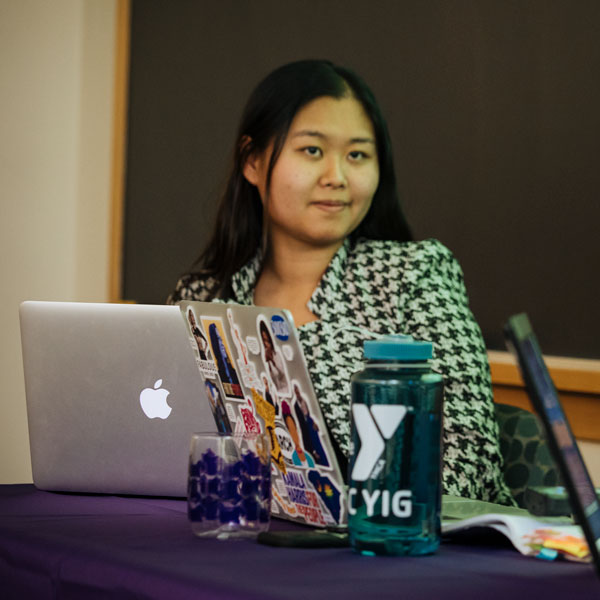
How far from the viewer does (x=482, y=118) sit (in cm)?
230

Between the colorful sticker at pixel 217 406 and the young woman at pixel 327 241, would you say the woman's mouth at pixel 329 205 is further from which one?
the colorful sticker at pixel 217 406

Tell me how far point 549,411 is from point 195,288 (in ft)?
4.70

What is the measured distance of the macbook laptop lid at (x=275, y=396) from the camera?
0.96m

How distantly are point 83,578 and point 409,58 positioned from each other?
6.19ft

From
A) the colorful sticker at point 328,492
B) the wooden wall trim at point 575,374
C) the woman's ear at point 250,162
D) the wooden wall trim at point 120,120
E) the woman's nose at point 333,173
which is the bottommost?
the colorful sticker at point 328,492

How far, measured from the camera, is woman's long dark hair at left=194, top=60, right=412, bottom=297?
6.63 ft

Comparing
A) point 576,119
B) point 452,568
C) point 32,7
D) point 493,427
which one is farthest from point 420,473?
point 32,7

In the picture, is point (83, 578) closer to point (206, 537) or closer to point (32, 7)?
point (206, 537)

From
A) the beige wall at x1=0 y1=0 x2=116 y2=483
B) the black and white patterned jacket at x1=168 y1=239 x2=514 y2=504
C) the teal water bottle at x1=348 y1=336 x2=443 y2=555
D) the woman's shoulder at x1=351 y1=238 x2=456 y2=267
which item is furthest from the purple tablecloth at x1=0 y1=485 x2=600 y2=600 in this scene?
the beige wall at x1=0 y1=0 x2=116 y2=483

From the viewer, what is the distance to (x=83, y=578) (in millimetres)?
867

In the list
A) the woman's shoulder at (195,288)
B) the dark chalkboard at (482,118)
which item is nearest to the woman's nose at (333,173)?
the woman's shoulder at (195,288)

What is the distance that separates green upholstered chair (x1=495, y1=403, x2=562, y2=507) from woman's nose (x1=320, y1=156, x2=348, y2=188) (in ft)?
1.91

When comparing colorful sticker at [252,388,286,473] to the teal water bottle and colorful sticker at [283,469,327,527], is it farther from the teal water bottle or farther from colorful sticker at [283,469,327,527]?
the teal water bottle

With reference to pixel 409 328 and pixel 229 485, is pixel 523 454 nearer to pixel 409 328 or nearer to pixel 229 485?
pixel 409 328
